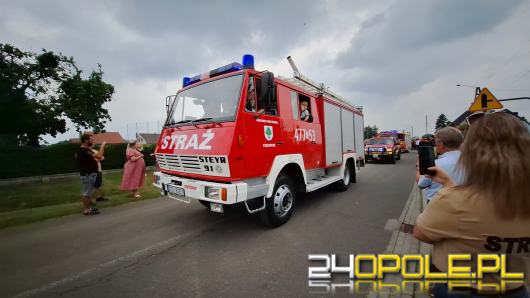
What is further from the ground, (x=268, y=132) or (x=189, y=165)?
(x=268, y=132)

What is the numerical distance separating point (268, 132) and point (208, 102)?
1.22 m

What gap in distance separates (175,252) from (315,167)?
356cm

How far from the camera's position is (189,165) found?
407 centimetres

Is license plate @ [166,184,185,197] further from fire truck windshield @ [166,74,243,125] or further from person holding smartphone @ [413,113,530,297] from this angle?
person holding smartphone @ [413,113,530,297]

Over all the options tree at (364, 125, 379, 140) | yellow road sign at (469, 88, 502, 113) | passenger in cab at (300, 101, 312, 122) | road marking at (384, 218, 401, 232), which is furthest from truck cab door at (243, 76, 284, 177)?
tree at (364, 125, 379, 140)

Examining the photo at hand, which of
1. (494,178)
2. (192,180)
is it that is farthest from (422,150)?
(192,180)

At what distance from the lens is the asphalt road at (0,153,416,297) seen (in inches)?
108

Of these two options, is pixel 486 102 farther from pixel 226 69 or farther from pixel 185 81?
pixel 185 81

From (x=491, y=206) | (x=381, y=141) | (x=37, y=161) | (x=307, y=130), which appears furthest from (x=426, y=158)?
(x=37, y=161)

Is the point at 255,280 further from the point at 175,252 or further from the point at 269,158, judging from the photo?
the point at 269,158

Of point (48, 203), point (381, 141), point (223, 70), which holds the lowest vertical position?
point (48, 203)

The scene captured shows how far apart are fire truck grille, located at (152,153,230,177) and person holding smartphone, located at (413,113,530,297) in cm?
273

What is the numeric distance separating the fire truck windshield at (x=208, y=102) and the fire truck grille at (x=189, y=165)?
69cm

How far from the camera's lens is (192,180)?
3.99 metres
